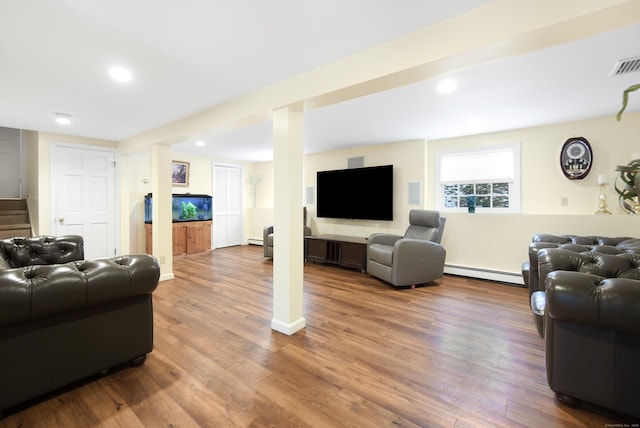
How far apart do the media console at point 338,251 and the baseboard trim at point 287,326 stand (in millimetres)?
2330

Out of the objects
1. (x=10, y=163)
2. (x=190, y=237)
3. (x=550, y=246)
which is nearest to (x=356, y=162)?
(x=550, y=246)

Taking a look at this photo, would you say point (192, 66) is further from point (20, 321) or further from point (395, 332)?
point (395, 332)

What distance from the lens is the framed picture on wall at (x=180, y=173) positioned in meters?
6.21

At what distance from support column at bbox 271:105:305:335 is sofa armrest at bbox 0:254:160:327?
3.29 ft

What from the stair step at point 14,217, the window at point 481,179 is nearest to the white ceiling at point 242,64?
the window at point 481,179

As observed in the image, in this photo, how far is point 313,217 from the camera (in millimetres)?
6320

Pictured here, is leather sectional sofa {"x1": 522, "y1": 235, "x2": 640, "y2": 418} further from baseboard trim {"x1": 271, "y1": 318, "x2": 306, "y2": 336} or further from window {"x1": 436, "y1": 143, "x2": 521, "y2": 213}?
window {"x1": 436, "y1": 143, "x2": 521, "y2": 213}

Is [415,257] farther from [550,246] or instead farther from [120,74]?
[120,74]

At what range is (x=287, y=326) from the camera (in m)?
2.50

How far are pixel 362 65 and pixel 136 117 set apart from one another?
10.1 feet

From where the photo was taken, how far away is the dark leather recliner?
12.5ft

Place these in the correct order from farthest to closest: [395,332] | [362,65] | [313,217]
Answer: [313,217], [395,332], [362,65]

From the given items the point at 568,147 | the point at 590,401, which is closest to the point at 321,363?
the point at 590,401

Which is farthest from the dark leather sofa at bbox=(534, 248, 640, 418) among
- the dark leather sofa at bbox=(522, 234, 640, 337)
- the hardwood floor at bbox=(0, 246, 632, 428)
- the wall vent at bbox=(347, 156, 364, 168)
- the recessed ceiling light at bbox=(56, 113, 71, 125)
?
the recessed ceiling light at bbox=(56, 113, 71, 125)
